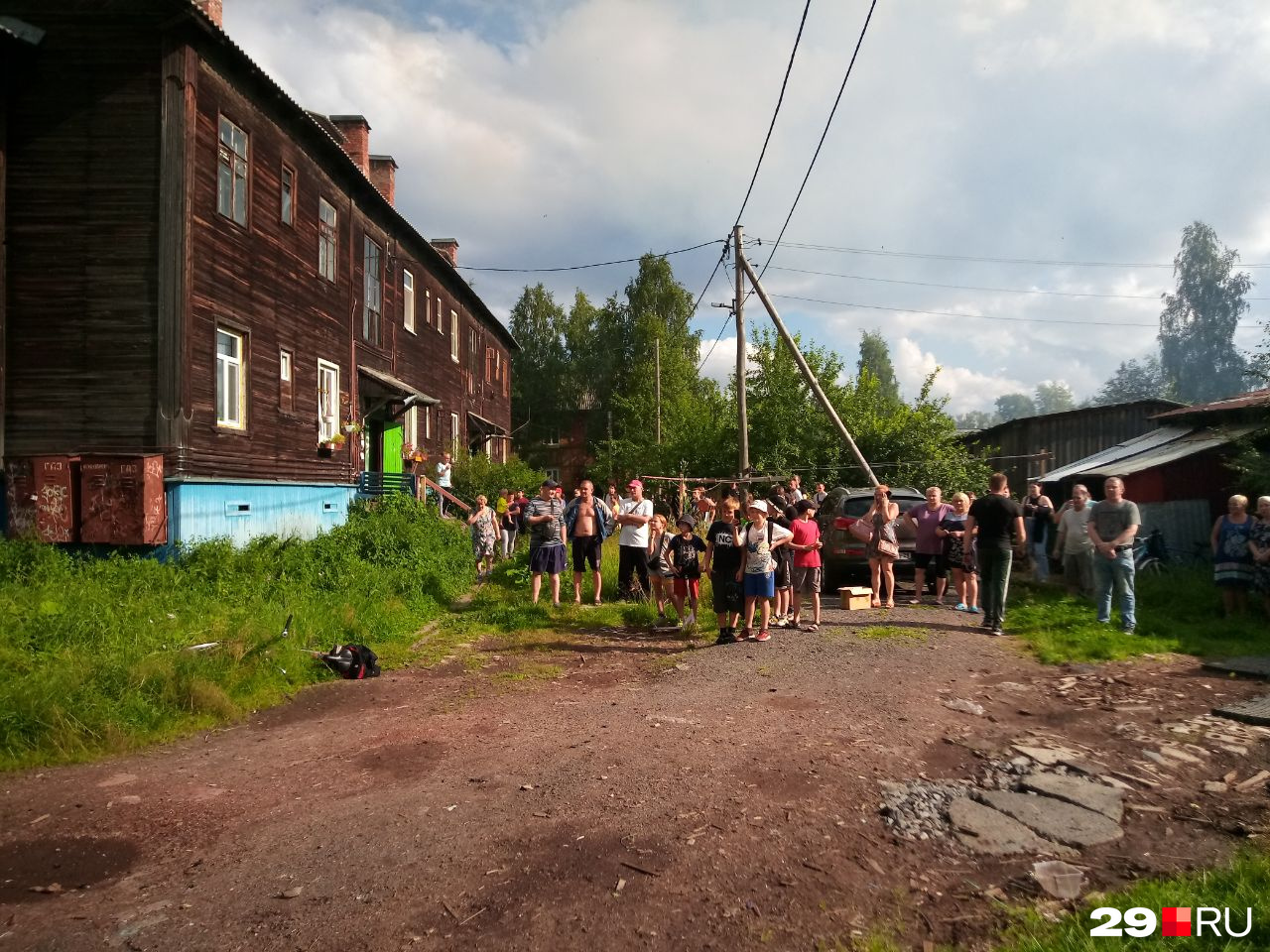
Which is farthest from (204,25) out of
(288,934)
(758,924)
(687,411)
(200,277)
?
(687,411)

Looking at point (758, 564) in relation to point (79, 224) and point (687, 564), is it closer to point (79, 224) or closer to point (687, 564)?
point (687, 564)

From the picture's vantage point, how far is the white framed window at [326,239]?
1595cm

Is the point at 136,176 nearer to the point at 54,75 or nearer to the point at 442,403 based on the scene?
the point at 54,75

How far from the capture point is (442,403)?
24.8m

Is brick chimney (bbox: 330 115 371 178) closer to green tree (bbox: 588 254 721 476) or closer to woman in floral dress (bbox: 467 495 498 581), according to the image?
woman in floral dress (bbox: 467 495 498 581)

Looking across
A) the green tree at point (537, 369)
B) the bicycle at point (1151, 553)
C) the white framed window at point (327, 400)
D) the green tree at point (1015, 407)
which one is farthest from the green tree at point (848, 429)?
the green tree at point (1015, 407)

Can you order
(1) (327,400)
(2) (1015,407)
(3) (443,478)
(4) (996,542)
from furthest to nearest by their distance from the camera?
(2) (1015,407) → (3) (443,478) → (1) (327,400) → (4) (996,542)

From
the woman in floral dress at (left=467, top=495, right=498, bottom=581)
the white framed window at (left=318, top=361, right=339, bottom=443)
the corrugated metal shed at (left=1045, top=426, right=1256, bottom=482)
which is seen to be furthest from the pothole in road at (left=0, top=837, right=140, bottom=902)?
the corrugated metal shed at (left=1045, top=426, right=1256, bottom=482)

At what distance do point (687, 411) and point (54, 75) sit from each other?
28.7m

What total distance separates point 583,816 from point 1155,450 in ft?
48.0

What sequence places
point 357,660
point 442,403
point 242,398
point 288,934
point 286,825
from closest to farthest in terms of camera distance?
1. point 288,934
2. point 286,825
3. point 357,660
4. point 242,398
5. point 442,403

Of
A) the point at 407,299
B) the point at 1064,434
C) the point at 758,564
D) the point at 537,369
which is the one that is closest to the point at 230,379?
the point at 758,564

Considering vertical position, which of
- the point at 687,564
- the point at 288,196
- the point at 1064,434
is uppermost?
the point at 288,196

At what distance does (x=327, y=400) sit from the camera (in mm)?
16391
